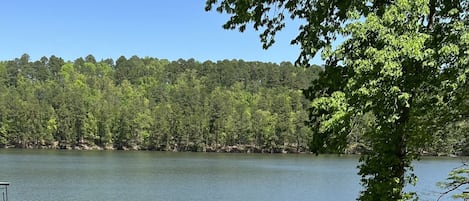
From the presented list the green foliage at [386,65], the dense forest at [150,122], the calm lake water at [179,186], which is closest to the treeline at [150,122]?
the dense forest at [150,122]

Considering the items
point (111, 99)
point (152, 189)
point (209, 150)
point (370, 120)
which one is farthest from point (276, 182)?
point (111, 99)

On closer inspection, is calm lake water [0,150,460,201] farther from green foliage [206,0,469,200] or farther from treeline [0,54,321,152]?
treeline [0,54,321,152]

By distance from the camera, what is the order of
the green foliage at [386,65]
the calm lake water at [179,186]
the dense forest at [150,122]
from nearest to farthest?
the green foliage at [386,65]
the calm lake water at [179,186]
the dense forest at [150,122]

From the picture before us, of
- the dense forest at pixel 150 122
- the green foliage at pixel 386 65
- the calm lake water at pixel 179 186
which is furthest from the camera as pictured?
the dense forest at pixel 150 122

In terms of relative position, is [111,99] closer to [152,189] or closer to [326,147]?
[152,189]

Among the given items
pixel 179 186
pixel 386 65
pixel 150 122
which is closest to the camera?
pixel 386 65

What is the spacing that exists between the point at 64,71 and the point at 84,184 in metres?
127

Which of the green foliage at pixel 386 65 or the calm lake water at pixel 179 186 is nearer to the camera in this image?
the green foliage at pixel 386 65

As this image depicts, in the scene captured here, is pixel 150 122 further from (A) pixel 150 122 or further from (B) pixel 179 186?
(B) pixel 179 186

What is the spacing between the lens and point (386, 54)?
6391 mm

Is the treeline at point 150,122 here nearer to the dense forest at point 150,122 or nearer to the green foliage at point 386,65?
the dense forest at point 150,122

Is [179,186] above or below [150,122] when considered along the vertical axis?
below

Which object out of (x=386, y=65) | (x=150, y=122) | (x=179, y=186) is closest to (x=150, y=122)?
(x=150, y=122)

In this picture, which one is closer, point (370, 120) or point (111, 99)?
point (370, 120)
